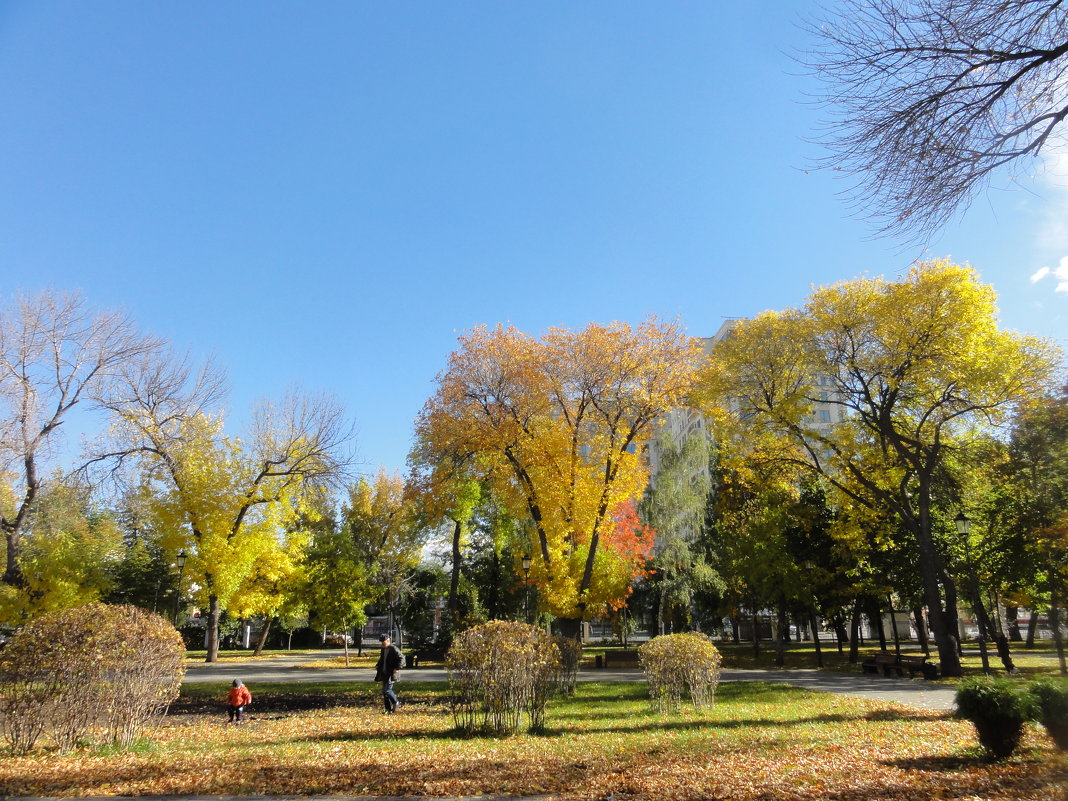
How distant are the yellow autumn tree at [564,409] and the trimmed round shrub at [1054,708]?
39.5 ft

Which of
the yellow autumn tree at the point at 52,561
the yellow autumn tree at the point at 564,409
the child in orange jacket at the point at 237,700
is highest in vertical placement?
the yellow autumn tree at the point at 564,409

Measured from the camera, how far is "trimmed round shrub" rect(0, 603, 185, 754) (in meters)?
8.60

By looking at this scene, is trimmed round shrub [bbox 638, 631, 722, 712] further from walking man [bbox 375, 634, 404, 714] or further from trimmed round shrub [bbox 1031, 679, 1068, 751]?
trimmed round shrub [bbox 1031, 679, 1068, 751]

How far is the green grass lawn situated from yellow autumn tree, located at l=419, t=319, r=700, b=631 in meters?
6.71

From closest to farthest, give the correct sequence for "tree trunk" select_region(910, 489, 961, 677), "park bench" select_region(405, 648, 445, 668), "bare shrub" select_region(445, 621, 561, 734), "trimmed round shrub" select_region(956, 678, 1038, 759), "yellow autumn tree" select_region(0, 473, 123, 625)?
"trimmed round shrub" select_region(956, 678, 1038, 759) → "bare shrub" select_region(445, 621, 561, 734) → "tree trunk" select_region(910, 489, 961, 677) → "yellow autumn tree" select_region(0, 473, 123, 625) → "park bench" select_region(405, 648, 445, 668)

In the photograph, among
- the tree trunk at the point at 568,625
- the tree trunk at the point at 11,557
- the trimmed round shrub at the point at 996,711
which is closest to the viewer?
the trimmed round shrub at the point at 996,711

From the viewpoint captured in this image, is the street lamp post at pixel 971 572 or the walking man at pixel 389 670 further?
the street lamp post at pixel 971 572

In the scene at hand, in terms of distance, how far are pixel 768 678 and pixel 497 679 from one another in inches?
529

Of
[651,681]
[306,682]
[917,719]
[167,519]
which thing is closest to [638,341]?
[651,681]

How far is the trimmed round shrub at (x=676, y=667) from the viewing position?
12.1 meters

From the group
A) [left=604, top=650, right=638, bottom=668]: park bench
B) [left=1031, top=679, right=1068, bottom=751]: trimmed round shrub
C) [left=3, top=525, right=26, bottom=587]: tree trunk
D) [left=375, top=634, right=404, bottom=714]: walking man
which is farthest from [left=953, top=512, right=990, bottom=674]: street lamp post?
[left=3, top=525, right=26, bottom=587]: tree trunk

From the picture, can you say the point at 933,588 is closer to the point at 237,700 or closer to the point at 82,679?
the point at 237,700

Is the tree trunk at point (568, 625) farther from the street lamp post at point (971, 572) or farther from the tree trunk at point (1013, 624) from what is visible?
the tree trunk at point (1013, 624)

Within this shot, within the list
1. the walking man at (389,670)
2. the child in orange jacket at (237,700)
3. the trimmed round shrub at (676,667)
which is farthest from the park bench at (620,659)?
the child in orange jacket at (237,700)
